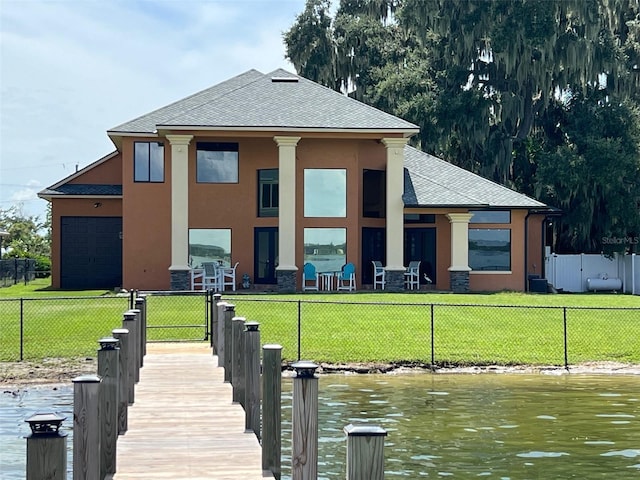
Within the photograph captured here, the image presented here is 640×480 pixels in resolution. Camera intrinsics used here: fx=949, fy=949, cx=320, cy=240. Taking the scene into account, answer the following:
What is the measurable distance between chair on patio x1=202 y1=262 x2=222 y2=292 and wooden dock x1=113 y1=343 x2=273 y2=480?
17305 millimetres

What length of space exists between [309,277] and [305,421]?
85.7 ft

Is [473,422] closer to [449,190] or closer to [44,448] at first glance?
[44,448]

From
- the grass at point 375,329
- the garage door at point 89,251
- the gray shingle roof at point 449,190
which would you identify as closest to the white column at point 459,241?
the gray shingle roof at point 449,190

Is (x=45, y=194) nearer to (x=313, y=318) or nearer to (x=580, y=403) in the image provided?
(x=313, y=318)

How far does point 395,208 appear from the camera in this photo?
3366 centimetres

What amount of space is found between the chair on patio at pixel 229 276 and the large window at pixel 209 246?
1.96 feet

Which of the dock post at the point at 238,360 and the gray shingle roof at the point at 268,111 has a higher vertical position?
the gray shingle roof at the point at 268,111

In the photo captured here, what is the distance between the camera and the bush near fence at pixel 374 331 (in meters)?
18.9

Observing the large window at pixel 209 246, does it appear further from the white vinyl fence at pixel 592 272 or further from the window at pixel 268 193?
the white vinyl fence at pixel 592 272

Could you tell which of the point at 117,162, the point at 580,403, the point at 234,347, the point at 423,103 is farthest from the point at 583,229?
the point at 234,347

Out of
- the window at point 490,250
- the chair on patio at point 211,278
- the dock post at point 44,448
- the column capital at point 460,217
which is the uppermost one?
the column capital at point 460,217

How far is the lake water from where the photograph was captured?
1031 centimetres

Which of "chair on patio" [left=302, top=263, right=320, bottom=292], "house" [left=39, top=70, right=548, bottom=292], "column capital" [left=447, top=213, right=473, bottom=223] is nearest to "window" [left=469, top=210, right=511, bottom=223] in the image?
"house" [left=39, top=70, right=548, bottom=292]

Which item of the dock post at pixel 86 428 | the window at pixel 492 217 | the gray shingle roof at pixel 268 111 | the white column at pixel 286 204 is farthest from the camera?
the window at pixel 492 217
